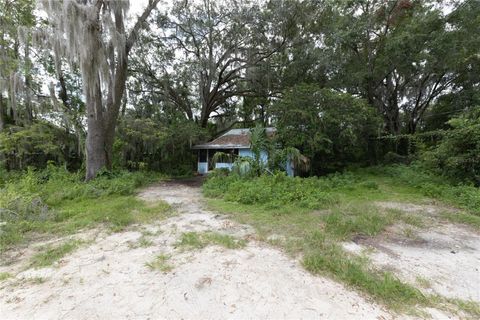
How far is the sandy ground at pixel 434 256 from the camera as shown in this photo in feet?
7.60

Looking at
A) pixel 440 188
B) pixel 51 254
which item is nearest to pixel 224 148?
pixel 440 188

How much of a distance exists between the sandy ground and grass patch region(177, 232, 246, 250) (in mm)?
1551

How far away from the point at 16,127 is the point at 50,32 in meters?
4.76

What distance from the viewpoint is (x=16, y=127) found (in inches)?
371

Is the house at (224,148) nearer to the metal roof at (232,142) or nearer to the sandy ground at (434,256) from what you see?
the metal roof at (232,142)

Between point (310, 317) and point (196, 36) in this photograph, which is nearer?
point (310, 317)

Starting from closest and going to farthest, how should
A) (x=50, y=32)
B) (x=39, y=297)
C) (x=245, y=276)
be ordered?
(x=39, y=297) < (x=245, y=276) < (x=50, y=32)

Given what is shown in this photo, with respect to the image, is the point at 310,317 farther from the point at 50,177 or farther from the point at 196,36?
the point at 196,36

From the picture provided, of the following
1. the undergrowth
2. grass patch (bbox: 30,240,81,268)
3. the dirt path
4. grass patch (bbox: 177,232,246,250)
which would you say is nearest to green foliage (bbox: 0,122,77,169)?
the undergrowth

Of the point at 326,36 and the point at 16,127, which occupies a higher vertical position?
the point at 326,36

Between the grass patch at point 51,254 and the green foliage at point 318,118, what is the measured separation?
796 centimetres

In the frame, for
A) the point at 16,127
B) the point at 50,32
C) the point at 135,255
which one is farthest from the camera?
the point at 16,127

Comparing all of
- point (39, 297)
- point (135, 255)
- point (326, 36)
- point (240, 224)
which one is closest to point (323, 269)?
point (240, 224)

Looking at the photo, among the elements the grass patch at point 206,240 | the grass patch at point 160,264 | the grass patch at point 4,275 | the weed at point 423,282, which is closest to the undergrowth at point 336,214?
the weed at point 423,282
